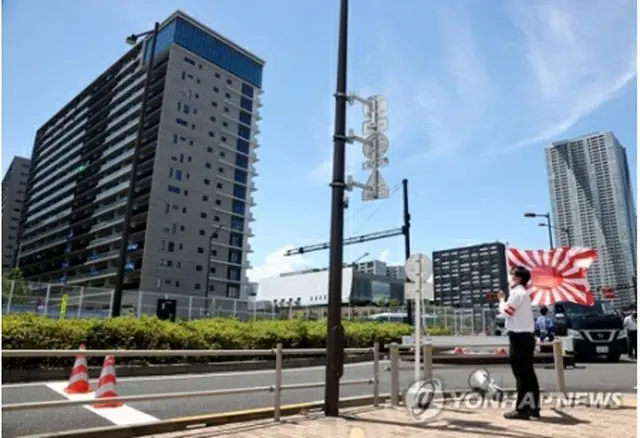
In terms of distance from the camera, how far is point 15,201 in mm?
119562

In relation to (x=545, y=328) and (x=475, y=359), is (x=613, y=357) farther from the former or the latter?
(x=475, y=359)

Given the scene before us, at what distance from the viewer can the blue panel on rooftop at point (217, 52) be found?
77.1 meters

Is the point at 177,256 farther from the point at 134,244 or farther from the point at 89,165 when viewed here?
the point at 89,165

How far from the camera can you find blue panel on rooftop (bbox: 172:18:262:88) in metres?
77.1

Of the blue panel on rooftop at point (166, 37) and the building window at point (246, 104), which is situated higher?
the blue panel on rooftop at point (166, 37)

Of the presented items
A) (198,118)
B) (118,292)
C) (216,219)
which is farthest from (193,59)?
(118,292)

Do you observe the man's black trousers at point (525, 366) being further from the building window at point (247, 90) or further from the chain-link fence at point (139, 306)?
the building window at point (247, 90)

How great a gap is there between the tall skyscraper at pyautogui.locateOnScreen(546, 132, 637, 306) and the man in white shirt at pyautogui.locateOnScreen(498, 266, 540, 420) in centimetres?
1730

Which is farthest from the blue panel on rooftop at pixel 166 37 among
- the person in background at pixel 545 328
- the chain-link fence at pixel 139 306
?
the person in background at pixel 545 328

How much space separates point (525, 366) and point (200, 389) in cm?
567

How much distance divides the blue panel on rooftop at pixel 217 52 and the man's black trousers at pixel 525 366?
79.8 m

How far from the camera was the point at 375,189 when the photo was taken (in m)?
7.16

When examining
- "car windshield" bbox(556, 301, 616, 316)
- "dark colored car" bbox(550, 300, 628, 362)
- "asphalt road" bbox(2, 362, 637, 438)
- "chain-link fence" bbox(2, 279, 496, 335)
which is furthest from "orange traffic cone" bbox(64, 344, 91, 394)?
"car windshield" bbox(556, 301, 616, 316)

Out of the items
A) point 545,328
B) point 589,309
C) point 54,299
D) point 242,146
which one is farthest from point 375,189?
point 242,146
